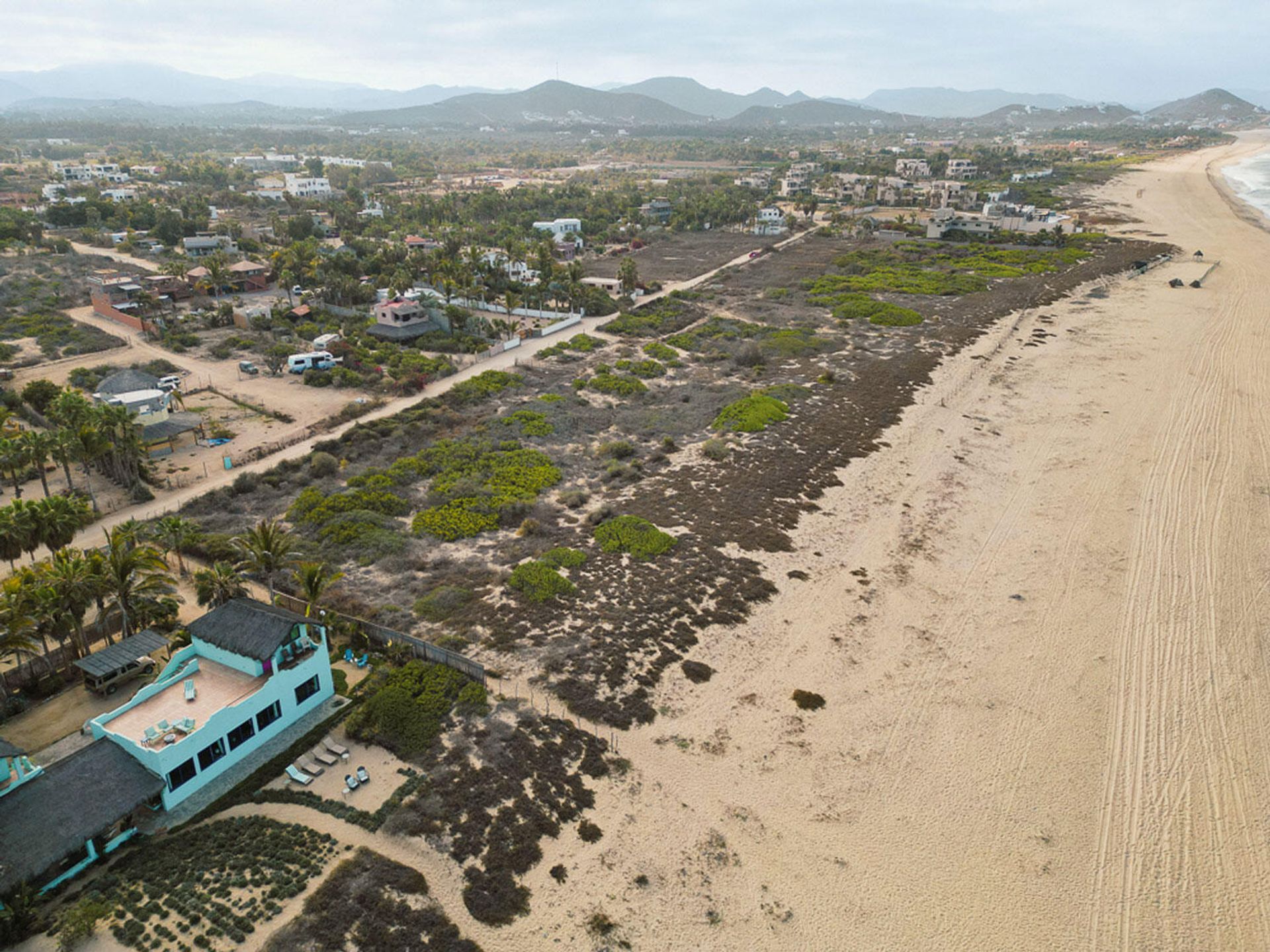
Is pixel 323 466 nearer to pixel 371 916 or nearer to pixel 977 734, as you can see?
pixel 371 916

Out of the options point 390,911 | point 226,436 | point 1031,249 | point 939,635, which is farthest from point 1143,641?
point 1031,249

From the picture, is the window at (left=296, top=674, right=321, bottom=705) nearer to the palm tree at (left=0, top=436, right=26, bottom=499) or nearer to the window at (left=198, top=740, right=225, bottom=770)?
the window at (left=198, top=740, right=225, bottom=770)

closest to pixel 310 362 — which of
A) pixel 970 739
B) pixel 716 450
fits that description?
pixel 716 450

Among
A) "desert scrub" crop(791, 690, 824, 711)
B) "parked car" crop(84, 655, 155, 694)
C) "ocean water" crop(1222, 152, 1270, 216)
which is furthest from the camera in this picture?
"ocean water" crop(1222, 152, 1270, 216)

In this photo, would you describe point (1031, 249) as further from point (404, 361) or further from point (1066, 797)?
point (1066, 797)

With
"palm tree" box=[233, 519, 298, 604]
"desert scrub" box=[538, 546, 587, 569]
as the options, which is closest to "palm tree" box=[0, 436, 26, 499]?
"palm tree" box=[233, 519, 298, 604]

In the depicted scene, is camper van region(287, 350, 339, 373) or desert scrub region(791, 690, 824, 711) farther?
camper van region(287, 350, 339, 373)
